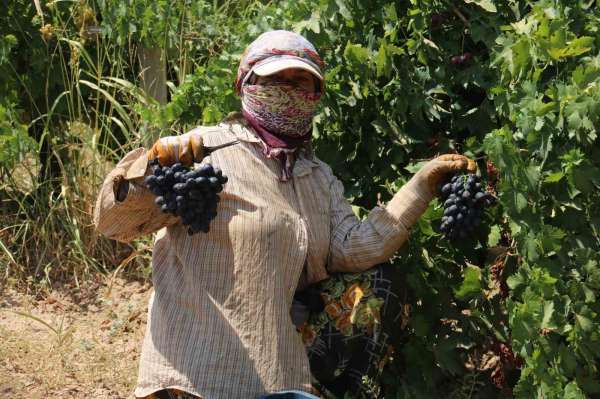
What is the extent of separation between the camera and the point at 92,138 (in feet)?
18.5

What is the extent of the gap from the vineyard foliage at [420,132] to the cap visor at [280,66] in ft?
1.56

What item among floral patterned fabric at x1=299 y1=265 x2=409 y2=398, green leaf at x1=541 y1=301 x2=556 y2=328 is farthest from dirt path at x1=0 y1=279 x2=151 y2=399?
green leaf at x1=541 y1=301 x2=556 y2=328

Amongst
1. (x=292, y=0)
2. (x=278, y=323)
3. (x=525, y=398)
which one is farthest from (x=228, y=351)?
(x=292, y=0)

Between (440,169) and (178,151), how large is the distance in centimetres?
87

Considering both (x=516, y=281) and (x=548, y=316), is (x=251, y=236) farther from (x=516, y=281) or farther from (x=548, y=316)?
(x=548, y=316)

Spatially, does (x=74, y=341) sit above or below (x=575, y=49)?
below

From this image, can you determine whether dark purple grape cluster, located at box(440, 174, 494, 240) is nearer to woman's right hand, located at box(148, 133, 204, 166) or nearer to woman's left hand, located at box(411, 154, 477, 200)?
woman's left hand, located at box(411, 154, 477, 200)

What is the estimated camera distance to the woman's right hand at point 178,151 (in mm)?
3137

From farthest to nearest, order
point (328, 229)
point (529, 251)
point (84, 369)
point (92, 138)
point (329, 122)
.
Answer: point (92, 138)
point (84, 369)
point (329, 122)
point (328, 229)
point (529, 251)

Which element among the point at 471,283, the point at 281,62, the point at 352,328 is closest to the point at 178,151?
the point at 281,62

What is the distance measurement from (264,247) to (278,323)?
231mm

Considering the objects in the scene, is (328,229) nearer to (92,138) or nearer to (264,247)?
(264,247)

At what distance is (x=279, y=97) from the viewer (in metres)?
3.46

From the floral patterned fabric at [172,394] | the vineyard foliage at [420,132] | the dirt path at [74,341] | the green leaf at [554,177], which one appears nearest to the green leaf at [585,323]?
the vineyard foliage at [420,132]
